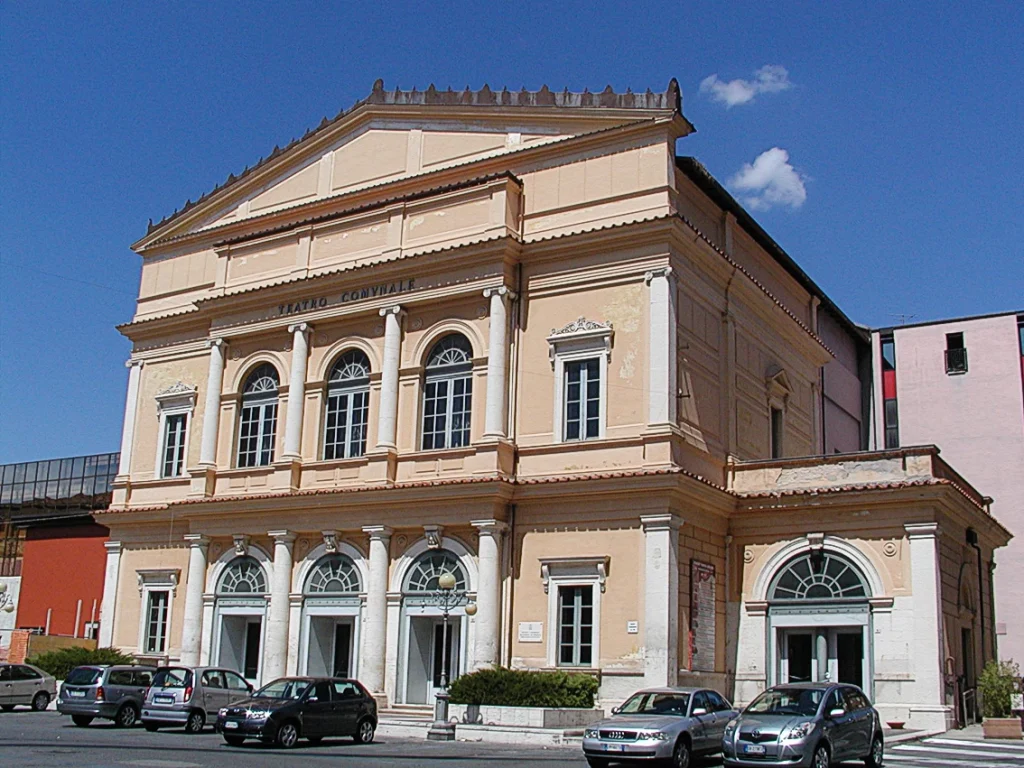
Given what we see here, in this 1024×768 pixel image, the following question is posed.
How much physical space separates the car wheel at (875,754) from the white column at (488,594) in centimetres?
997

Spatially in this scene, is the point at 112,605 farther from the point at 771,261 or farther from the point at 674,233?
the point at 771,261

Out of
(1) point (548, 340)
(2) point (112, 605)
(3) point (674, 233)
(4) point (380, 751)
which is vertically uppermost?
(3) point (674, 233)

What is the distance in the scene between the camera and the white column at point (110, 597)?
34062mm

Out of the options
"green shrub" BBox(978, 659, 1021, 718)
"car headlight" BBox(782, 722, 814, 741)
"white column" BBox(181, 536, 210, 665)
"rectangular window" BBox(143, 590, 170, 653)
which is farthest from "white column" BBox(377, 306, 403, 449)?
"green shrub" BBox(978, 659, 1021, 718)

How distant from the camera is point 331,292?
1238 inches

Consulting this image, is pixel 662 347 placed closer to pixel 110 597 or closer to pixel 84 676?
pixel 84 676

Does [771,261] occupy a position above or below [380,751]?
above

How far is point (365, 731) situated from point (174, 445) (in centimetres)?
1512

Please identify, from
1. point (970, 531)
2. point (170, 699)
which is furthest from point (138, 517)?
point (970, 531)

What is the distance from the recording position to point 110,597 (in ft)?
113

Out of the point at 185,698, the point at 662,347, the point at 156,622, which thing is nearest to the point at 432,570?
the point at 185,698

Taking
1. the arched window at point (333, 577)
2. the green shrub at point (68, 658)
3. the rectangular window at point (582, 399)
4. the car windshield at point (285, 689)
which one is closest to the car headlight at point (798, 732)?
the car windshield at point (285, 689)

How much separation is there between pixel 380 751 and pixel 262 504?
11.6 m

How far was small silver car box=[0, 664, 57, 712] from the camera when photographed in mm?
30672
